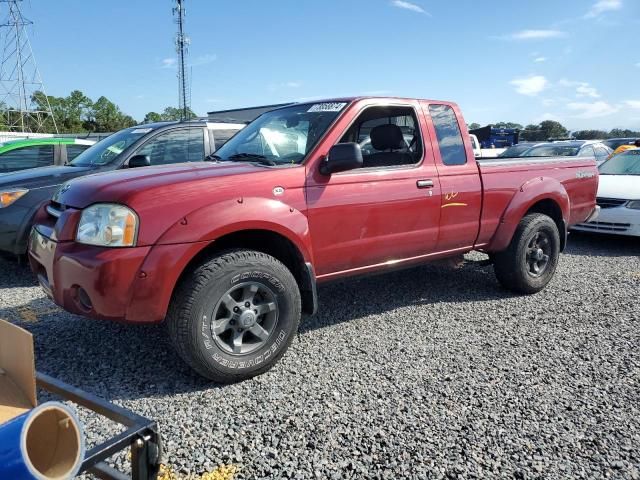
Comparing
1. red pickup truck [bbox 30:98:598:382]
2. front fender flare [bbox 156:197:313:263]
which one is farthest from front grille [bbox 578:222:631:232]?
front fender flare [bbox 156:197:313:263]

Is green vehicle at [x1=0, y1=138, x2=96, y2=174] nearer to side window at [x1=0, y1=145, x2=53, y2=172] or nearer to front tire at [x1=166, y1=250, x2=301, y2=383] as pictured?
side window at [x1=0, y1=145, x2=53, y2=172]

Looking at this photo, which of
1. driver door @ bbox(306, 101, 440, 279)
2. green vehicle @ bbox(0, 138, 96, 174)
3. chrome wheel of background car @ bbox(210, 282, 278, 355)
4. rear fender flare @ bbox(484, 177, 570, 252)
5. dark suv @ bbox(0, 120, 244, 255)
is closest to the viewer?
chrome wheel of background car @ bbox(210, 282, 278, 355)

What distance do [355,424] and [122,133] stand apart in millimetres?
5133

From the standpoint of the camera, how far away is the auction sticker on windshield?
388cm

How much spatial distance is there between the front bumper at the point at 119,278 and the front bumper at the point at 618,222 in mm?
6342

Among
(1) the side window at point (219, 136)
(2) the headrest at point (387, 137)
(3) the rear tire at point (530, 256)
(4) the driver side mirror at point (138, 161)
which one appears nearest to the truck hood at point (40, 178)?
(4) the driver side mirror at point (138, 161)

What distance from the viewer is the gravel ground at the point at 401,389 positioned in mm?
2365

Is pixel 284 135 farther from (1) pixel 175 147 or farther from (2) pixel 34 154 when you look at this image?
(2) pixel 34 154

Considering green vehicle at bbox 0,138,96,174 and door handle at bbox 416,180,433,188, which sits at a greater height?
green vehicle at bbox 0,138,96,174

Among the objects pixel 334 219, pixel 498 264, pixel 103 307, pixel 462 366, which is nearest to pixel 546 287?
pixel 498 264

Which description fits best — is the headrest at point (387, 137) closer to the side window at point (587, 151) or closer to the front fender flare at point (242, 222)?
the front fender flare at point (242, 222)

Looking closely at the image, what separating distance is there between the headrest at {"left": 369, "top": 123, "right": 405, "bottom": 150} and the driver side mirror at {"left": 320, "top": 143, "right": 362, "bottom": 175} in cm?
113

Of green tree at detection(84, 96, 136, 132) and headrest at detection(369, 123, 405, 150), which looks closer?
headrest at detection(369, 123, 405, 150)

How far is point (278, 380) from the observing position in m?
Answer: 3.16
